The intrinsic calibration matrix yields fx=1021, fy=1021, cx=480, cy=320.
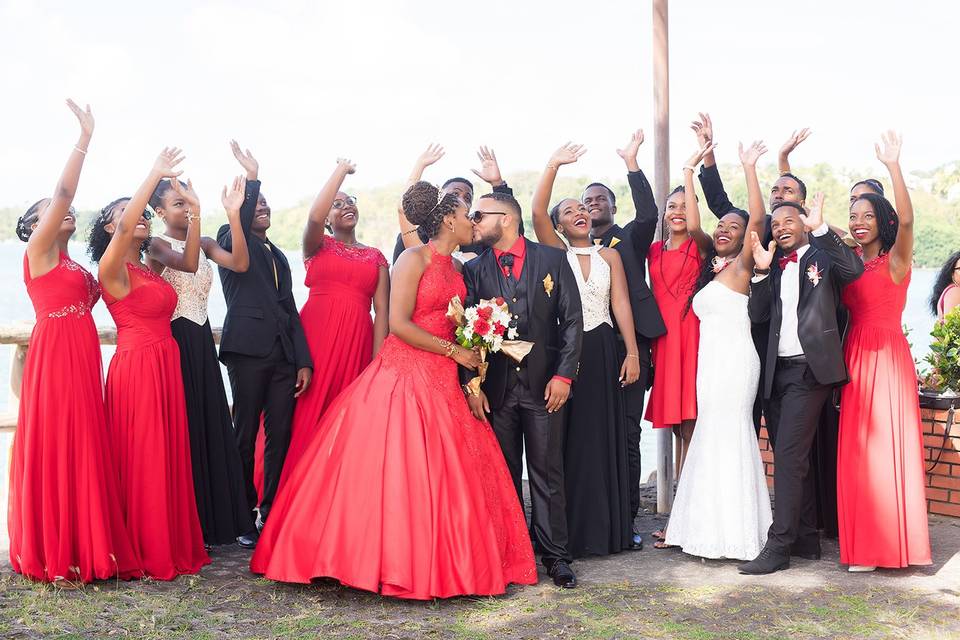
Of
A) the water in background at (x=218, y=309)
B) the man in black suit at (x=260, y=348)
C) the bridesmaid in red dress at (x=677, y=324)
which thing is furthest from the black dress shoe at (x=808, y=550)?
the man in black suit at (x=260, y=348)

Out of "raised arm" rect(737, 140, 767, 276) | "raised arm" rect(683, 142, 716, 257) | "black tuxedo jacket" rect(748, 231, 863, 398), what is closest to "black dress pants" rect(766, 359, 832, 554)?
"black tuxedo jacket" rect(748, 231, 863, 398)

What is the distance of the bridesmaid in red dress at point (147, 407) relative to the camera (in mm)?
5258

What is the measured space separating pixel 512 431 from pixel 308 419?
153 cm

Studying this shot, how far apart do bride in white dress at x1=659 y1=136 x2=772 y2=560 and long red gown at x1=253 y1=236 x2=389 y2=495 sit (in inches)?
80.1

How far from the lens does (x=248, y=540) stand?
596cm

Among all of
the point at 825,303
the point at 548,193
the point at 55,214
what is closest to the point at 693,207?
the point at 548,193

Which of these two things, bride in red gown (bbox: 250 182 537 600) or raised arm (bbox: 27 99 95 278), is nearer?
bride in red gown (bbox: 250 182 537 600)

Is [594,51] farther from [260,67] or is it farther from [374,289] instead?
[374,289]

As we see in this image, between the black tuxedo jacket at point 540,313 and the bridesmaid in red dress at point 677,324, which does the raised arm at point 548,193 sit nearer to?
the black tuxedo jacket at point 540,313

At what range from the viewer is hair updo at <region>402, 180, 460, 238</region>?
5.15 metres

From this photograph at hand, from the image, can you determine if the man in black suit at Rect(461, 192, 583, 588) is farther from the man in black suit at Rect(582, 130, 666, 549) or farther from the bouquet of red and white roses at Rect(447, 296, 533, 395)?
the man in black suit at Rect(582, 130, 666, 549)

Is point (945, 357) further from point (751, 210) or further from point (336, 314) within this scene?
point (336, 314)

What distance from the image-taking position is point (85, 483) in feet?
16.6
